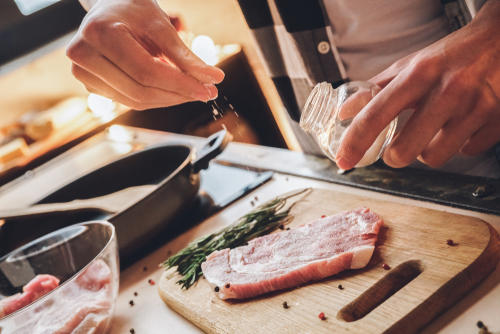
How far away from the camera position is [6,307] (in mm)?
1332

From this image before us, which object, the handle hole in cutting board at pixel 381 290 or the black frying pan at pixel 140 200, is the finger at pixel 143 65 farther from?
the handle hole in cutting board at pixel 381 290

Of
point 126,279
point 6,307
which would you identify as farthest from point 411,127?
point 6,307

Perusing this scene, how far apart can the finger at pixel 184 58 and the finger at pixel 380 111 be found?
39cm

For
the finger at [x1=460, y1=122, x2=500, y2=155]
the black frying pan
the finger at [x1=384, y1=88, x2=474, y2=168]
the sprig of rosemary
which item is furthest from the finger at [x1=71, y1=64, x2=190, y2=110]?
the finger at [x1=460, y1=122, x2=500, y2=155]

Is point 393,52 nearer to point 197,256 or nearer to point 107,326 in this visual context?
point 197,256

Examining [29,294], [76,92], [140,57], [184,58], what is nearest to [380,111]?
[184,58]

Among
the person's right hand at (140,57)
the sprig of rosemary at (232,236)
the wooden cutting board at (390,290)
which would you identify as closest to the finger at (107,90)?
the person's right hand at (140,57)

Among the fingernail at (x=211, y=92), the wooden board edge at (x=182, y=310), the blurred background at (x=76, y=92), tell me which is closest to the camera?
the wooden board edge at (x=182, y=310)

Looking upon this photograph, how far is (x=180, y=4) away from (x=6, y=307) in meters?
4.33

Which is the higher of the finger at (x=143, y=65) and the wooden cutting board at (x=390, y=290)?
the finger at (x=143, y=65)

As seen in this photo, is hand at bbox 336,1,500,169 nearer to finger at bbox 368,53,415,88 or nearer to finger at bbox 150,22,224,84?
finger at bbox 368,53,415,88

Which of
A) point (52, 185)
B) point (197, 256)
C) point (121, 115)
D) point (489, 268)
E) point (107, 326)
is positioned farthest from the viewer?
point (121, 115)

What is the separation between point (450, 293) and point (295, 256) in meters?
0.37

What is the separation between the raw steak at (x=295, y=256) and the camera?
1114 millimetres
